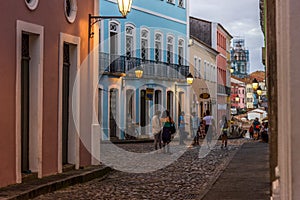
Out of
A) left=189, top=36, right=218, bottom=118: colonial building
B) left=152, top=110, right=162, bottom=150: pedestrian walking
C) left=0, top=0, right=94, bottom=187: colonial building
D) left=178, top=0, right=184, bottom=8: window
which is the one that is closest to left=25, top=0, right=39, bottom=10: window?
left=0, top=0, right=94, bottom=187: colonial building

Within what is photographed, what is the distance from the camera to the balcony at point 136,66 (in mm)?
33344

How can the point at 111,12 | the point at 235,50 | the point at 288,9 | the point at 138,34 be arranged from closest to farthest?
the point at 288,9
the point at 111,12
the point at 138,34
the point at 235,50

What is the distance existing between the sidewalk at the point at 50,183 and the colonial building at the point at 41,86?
0.24m

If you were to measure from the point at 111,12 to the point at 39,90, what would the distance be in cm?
2290

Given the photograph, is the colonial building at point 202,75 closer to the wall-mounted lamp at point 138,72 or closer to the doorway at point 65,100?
the wall-mounted lamp at point 138,72

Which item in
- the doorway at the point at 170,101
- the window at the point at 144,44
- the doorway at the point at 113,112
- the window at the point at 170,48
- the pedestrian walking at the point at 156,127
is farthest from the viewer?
the doorway at the point at 170,101

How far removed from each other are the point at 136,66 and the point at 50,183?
25315 millimetres

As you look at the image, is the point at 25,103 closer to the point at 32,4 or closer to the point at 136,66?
the point at 32,4

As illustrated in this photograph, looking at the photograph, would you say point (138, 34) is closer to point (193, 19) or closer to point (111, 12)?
point (111, 12)

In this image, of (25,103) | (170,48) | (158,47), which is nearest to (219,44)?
(170,48)

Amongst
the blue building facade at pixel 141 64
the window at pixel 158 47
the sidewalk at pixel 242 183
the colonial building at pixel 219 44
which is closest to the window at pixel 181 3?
the blue building facade at pixel 141 64

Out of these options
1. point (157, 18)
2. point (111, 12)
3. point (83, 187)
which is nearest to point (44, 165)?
point (83, 187)

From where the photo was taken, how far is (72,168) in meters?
14.3

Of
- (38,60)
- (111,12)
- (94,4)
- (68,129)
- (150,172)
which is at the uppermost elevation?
(111,12)
